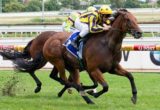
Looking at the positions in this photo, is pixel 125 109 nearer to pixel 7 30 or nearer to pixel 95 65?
pixel 95 65

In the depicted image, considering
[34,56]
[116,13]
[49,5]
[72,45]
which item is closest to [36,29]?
[34,56]

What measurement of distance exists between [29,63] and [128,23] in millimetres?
2780

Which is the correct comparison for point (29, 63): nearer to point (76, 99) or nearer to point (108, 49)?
point (76, 99)

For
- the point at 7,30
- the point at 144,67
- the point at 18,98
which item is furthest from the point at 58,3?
the point at 18,98

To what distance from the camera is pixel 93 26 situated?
863 cm

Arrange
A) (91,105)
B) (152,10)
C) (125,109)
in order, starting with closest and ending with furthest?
(125,109), (91,105), (152,10)

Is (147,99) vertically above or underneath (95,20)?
underneath

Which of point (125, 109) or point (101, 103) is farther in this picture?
point (101, 103)

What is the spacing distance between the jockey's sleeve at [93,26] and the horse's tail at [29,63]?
186cm

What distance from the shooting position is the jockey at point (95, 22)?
861 centimetres

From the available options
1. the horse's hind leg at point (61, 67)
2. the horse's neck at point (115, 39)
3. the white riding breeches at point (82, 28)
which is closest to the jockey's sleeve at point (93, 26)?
the white riding breeches at point (82, 28)

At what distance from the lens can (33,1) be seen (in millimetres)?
37406

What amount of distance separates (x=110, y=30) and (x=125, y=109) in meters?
1.43

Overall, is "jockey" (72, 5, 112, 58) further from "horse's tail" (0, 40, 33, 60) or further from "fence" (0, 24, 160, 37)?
"fence" (0, 24, 160, 37)
